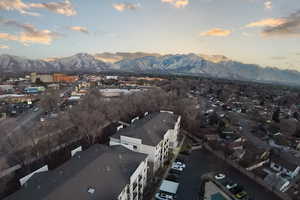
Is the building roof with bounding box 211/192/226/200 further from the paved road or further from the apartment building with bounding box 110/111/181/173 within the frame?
the apartment building with bounding box 110/111/181/173

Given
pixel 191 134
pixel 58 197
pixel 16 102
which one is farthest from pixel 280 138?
pixel 16 102

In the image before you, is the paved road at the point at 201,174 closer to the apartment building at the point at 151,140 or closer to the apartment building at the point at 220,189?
the apartment building at the point at 220,189

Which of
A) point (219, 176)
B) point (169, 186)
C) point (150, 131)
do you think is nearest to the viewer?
point (169, 186)

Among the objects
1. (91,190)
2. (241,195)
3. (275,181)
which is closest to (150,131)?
(91,190)

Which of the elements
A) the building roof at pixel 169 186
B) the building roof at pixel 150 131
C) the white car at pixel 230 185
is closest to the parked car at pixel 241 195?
the white car at pixel 230 185

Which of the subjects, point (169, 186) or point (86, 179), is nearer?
point (86, 179)

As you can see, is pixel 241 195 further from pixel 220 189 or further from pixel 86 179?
pixel 86 179

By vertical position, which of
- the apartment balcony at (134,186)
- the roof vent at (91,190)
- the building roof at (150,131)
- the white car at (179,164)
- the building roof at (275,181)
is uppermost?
the building roof at (150,131)

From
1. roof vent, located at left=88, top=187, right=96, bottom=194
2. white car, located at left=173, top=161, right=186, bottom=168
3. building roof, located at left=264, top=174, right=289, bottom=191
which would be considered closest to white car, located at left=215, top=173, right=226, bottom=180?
white car, located at left=173, top=161, right=186, bottom=168

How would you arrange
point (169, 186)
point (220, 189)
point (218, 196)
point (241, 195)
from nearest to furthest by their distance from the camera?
point (218, 196) → point (241, 195) → point (220, 189) → point (169, 186)
